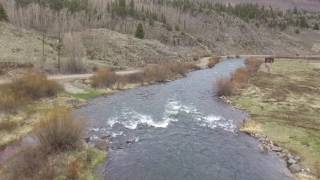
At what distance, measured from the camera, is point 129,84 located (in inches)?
3312

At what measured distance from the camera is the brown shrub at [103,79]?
7944 centimetres

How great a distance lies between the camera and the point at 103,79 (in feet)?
265

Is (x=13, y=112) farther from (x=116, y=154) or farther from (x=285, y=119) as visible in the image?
(x=285, y=119)

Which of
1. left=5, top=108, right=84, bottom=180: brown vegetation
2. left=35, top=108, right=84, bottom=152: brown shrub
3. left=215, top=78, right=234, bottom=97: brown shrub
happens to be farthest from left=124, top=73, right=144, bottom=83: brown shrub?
left=35, top=108, right=84, bottom=152: brown shrub

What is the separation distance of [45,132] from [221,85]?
4235 cm

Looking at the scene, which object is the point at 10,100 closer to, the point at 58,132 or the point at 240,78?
the point at 58,132

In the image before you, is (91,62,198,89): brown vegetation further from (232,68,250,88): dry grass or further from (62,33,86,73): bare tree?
(232,68,250,88): dry grass

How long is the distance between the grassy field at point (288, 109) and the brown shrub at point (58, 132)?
2320cm

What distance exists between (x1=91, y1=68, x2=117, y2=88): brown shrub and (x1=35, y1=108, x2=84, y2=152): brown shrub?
122 ft

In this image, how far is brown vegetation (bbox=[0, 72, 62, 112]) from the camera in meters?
57.1

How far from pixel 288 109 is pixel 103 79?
34.0 m

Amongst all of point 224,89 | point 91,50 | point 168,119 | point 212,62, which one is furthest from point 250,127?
point 212,62

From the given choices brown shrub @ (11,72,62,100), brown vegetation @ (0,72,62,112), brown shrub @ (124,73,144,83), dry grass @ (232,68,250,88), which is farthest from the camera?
brown shrub @ (124,73,144,83)

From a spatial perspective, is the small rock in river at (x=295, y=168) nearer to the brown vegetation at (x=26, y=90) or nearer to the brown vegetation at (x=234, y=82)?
the brown vegetation at (x=234, y=82)
